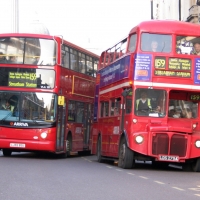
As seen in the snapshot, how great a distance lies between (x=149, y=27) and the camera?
60.1ft

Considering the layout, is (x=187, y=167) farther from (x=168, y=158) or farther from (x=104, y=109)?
(x=104, y=109)

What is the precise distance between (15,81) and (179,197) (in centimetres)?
1351

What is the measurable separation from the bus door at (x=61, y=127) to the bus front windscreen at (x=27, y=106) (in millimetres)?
677

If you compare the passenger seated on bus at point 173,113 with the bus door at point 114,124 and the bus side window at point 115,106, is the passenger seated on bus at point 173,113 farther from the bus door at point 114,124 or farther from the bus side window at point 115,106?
the bus side window at point 115,106

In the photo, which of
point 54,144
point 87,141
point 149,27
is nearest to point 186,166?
point 149,27

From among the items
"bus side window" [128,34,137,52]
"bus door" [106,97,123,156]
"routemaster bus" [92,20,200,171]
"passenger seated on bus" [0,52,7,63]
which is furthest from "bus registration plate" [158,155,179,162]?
"passenger seated on bus" [0,52,7,63]

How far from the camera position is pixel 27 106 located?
77.1 ft

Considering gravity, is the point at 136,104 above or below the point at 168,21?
below

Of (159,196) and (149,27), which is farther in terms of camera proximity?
(149,27)

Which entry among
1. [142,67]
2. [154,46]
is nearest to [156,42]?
[154,46]

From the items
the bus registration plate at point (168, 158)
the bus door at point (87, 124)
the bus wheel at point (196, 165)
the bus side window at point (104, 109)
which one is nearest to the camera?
the bus registration plate at point (168, 158)

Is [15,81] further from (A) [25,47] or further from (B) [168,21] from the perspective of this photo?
(B) [168,21]

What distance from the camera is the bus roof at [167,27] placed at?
18.3 metres

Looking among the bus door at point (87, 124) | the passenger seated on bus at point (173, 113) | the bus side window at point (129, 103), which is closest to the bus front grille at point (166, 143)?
the passenger seated on bus at point (173, 113)
